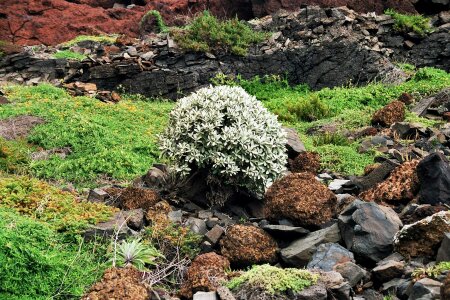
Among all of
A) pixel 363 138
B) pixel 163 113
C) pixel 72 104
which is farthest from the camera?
pixel 163 113

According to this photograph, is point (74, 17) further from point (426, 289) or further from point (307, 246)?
point (426, 289)

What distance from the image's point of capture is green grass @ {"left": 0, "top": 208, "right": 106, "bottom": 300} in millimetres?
4906

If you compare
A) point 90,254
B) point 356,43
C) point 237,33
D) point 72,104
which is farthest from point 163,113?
point 90,254

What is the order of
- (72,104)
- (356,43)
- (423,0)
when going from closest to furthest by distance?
1. (72,104)
2. (356,43)
3. (423,0)

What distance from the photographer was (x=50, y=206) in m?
6.33

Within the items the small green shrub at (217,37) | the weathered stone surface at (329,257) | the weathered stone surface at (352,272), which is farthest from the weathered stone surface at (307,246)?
the small green shrub at (217,37)

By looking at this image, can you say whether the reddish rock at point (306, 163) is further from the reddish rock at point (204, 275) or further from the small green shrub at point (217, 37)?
the small green shrub at point (217, 37)

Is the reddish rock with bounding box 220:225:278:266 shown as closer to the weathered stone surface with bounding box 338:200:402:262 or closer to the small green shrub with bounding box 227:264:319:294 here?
the weathered stone surface with bounding box 338:200:402:262

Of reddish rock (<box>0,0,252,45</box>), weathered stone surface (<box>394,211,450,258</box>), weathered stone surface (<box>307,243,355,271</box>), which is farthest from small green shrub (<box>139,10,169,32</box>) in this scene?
weathered stone surface (<box>394,211,450,258</box>)

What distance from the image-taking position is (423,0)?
2036 cm

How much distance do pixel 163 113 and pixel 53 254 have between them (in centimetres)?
887

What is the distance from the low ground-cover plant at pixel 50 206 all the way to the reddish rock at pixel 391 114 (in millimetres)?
6711

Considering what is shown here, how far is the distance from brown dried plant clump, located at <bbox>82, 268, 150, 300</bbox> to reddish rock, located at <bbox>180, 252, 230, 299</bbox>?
75 centimetres

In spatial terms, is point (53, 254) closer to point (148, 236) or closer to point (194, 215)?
point (148, 236)
